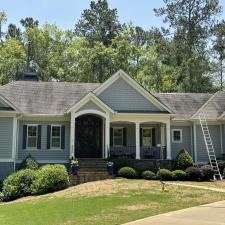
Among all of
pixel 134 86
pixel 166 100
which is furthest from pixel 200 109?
pixel 134 86

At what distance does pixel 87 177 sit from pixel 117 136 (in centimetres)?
650

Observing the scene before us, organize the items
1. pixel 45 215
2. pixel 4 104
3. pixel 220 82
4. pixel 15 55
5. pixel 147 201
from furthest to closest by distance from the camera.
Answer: pixel 220 82, pixel 15 55, pixel 4 104, pixel 147 201, pixel 45 215

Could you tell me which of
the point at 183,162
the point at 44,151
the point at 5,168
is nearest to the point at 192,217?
the point at 183,162

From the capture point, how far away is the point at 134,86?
29.9 m

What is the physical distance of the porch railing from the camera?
28948 millimetres

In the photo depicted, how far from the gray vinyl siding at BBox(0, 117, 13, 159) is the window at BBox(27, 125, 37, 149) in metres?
2.28

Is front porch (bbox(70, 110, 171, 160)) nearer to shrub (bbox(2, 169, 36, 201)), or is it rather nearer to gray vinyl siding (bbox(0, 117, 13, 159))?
gray vinyl siding (bbox(0, 117, 13, 159))

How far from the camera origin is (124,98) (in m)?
29.8

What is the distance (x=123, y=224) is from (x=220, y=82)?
4439 cm

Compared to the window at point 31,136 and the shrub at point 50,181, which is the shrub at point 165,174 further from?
the window at point 31,136

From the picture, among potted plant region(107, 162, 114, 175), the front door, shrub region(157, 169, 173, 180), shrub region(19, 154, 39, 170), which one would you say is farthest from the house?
shrub region(157, 169, 173, 180)

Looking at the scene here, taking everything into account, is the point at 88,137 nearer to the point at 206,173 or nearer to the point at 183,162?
the point at 183,162

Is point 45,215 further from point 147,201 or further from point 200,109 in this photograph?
point 200,109

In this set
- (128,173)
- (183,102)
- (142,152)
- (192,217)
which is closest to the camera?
(192,217)
